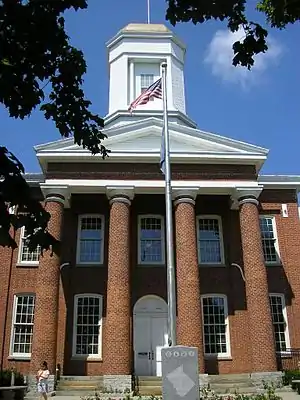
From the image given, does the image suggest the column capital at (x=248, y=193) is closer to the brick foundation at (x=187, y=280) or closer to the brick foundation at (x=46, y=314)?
the brick foundation at (x=187, y=280)

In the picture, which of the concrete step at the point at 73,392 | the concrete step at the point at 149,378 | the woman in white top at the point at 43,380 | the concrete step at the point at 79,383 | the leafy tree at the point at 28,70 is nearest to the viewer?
the leafy tree at the point at 28,70

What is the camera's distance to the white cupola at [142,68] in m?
34.5

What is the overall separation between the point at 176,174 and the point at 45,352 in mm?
10437

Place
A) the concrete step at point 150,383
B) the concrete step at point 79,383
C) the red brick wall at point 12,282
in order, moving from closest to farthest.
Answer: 1. the concrete step at point 79,383
2. the concrete step at point 150,383
3. the red brick wall at point 12,282

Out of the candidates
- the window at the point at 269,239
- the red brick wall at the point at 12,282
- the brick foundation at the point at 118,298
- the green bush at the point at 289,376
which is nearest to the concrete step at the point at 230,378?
the green bush at the point at 289,376

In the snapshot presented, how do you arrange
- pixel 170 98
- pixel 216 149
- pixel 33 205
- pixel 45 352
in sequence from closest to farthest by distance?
pixel 33 205, pixel 45 352, pixel 216 149, pixel 170 98

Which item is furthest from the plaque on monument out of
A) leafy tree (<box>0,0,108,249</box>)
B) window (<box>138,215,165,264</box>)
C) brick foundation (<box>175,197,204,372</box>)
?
window (<box>138,215,165,264</box>)

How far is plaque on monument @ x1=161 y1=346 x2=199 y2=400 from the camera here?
10688mm

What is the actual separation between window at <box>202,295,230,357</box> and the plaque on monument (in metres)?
15.8

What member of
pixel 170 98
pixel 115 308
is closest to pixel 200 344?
pixel 115 308

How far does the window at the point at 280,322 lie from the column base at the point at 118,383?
8394 millimetres

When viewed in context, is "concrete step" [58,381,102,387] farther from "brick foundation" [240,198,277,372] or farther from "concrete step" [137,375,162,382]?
"brick foundation" [240,198,277,372]

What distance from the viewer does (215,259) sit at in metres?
28.0

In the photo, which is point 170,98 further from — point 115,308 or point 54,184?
point 115,308
